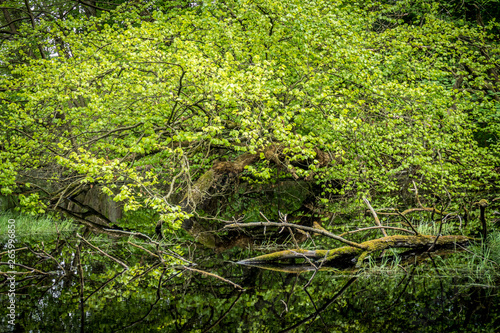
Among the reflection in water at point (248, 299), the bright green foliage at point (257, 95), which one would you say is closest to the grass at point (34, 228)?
the bright green foliage at point (257, 95)

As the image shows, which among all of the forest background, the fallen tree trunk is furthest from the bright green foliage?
the fallen tree trunk

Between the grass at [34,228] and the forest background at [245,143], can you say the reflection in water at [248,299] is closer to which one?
the forest background at [245,143]

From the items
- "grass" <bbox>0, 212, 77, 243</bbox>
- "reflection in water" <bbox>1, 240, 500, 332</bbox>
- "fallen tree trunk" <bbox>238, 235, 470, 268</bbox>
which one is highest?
"reflection in water" <bbox>1, 240, 500, 332</bbox>

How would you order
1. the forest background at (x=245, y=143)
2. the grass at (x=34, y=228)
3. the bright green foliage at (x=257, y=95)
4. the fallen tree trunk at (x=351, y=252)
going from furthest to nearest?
the grass at (x=34, y=228)
the bright green foliage at (x=257, y=95)
the fallen tree trunk at (x=351, y=252)
the forest background at (x=245, y=143)

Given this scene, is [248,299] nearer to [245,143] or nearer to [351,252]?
[351,252]

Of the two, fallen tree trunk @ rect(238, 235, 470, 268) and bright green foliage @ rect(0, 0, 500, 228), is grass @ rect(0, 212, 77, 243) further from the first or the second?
fallen tree trunk @ rect(238, 235, 470, 268)

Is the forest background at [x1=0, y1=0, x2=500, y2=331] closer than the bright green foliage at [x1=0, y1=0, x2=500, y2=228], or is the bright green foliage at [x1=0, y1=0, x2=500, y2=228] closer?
the forest background at [x1=0, y1=0, x2=500, y2=331]

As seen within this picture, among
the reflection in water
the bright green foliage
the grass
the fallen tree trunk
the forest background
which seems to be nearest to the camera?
the reflection in water

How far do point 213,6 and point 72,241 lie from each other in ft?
25.1

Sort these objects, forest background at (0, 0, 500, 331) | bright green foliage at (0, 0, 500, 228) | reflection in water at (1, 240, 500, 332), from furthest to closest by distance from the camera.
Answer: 1. bright green foliage at (0, 0, 500, 228)
2. forest background at (0, 0, 500, 331)
3. reflection in water at (1, 240, 500, 332)

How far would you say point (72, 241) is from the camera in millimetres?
9742

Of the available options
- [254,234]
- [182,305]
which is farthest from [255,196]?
→ [182,305]

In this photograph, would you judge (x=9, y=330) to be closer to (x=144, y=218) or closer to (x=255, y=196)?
(x=144, y=218)

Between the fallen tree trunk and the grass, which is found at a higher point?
the fallen tree trunk
